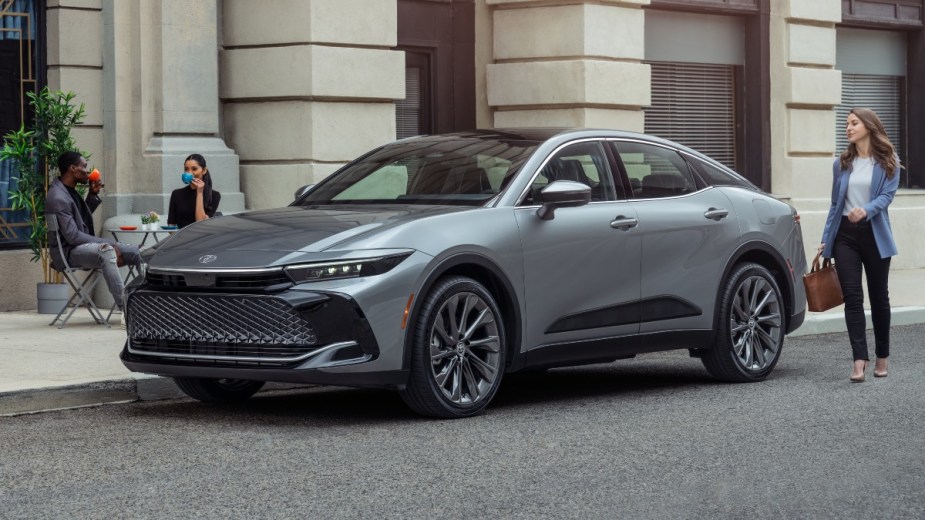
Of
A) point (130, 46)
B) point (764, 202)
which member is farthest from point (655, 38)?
point (764, 202)

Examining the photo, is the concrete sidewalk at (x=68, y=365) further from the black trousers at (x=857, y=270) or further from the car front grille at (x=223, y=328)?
the black trousers at (x=857, y=270)

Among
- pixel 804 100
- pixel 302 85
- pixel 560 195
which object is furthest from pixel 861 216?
pixel 804 100

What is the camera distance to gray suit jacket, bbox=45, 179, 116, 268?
12625mm

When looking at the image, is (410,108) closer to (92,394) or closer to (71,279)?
(71,279)

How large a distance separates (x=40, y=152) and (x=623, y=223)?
6493mm

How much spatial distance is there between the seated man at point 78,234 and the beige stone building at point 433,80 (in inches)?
67.2

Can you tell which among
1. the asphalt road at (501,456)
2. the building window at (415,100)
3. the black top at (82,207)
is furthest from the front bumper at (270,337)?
the building window at (415,100)

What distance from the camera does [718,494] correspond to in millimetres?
6402

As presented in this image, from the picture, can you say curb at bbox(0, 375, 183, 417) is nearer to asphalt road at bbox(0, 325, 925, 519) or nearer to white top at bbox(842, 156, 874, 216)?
asphalt road at bbox(0, 325, 925, 519)

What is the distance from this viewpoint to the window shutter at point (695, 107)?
19.6m

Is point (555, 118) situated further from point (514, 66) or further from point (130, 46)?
point (130, 46)

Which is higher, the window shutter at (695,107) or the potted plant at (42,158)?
the window shutter at (695,107)

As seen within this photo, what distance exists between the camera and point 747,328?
10250mm

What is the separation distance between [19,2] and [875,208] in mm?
8291
